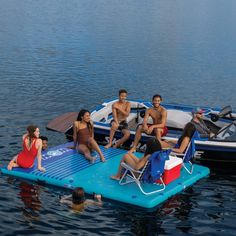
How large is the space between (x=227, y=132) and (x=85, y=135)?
520 centimetres

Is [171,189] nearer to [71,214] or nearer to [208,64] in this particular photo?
[71,214]

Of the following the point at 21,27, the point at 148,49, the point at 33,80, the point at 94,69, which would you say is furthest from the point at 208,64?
the point at 21,27

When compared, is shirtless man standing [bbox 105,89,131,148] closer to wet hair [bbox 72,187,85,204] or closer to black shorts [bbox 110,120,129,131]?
black shorts [bbox 110,120,129,131]

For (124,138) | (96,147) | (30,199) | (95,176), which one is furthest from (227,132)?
(30,199)

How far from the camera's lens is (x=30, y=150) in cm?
1410

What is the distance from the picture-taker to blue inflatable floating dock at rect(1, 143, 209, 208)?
12703 mm

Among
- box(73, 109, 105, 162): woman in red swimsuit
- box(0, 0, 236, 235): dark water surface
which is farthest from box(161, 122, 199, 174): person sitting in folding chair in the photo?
box(73, 109, 105, 162): woman in red swimsuit

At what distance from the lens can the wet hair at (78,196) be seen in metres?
12.1

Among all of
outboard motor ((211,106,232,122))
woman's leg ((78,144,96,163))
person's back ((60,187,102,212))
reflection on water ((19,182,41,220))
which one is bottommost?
reflection on water ((19,182,41,220))

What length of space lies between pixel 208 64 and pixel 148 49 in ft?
24.8

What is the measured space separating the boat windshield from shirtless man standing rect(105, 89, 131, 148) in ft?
10.9

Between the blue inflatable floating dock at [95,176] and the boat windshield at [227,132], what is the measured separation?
1915mm

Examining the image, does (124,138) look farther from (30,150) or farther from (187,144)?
(30,150)

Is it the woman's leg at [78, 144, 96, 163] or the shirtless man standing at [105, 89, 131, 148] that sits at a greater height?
the shirtless man standing at [105, 89, 131, 148]
